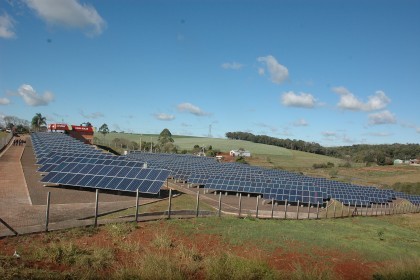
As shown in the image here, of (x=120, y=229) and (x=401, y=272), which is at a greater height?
(x=401, y=272)

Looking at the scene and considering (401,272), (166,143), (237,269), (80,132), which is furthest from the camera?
(166,143)

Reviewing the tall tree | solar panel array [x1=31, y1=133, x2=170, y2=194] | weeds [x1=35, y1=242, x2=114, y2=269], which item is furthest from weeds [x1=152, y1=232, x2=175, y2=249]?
the tall tree

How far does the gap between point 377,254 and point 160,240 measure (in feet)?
31.5

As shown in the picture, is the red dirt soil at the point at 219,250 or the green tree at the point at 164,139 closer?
the red dirt soil at the point at 219,250

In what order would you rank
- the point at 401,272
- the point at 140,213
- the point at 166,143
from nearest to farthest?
1. the point at 401,272
2. the point at 140,213
3. the point at 166,143

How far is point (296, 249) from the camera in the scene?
14734mm

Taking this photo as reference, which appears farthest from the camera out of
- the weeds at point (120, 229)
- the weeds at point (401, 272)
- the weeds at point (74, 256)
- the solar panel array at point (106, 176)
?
the solar panel array at point (106, 176)

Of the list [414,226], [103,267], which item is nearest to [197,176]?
[414,226]

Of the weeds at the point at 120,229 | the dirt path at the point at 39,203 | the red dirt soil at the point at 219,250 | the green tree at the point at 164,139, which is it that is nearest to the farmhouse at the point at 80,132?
the green tree at the point at 164,139

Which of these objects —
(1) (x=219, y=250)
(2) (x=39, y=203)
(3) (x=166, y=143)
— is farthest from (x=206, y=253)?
(3) (x=166, y=143)

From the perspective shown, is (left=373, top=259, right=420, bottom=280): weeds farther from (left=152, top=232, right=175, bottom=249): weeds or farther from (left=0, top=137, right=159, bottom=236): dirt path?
(left=0, top=137, right=159, bottom=236): dirt path

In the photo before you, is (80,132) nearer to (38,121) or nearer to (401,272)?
(38,121)

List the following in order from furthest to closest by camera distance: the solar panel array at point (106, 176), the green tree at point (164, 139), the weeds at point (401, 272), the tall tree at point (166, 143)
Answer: the green tree at point (164, 139)
the tall tree at point (166, 143)
the solar panel array at point (106, 176)
the weeds at point (401, 272)

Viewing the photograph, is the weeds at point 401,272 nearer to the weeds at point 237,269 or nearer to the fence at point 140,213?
the weeds at point 237,269
